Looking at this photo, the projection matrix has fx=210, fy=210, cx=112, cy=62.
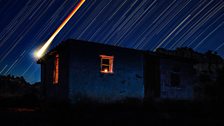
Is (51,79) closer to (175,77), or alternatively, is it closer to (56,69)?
(56,69)

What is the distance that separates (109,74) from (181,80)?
6.72m

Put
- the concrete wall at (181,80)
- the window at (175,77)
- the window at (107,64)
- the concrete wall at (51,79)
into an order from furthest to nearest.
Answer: the window at (175,77) < the concrete wall at (181,80) < the window at (107,64) < the concrete wall at (51,79)

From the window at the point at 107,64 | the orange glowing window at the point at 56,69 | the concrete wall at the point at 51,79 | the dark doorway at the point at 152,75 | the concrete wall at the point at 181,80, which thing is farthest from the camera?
the concrete wall at the point at 181,80

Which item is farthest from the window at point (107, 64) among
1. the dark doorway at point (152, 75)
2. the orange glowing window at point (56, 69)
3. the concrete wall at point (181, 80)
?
the concrete wall at point (181, 80)

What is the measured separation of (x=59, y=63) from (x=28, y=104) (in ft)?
14.2

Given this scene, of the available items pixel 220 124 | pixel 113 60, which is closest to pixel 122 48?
pixel 113 60

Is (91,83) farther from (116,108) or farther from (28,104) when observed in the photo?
(28,104)

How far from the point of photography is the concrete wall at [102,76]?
38.8ft

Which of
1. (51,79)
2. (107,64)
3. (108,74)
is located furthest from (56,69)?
(108,74)

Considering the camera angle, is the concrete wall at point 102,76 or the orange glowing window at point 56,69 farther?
the orange glowing window at point 56,69

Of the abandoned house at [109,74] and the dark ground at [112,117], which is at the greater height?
Result: the abandoned house at [109,74]

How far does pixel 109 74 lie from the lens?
1296 cm

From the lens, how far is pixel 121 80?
13344 mm

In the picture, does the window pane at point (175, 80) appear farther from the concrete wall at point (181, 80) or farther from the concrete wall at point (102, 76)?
the concrete wall at point (102, 76)
